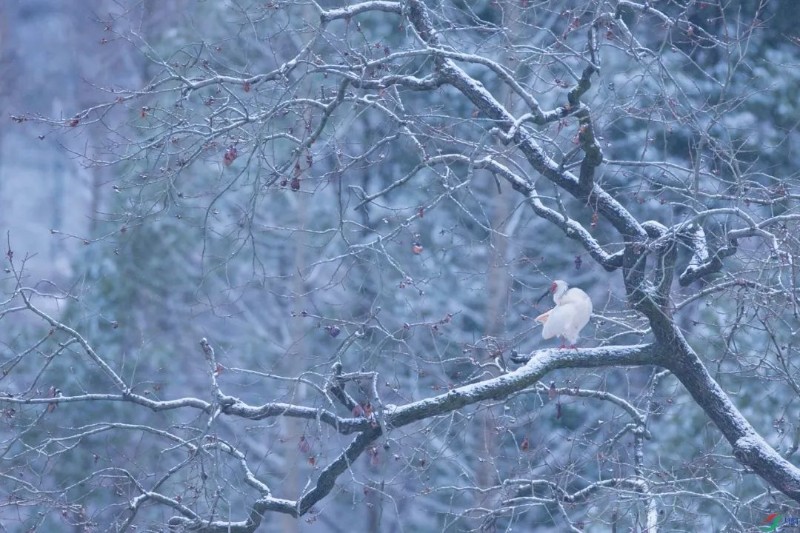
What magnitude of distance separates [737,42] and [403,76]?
157 cm

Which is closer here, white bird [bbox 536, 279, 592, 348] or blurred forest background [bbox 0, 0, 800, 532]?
white bird [bbox 536, 279, 592, 348]

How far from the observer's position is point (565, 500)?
5.76m

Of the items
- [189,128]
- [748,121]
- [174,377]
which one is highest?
[748,121]

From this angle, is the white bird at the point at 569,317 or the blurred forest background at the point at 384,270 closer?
the white bird at the point at 569,317

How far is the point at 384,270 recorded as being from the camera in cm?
673

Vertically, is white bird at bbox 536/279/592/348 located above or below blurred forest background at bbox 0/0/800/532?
below

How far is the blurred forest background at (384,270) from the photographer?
5.62 meters

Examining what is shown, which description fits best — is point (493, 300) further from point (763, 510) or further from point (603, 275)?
point (763, 510)

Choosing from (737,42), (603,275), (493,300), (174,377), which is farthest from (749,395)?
(174,377)

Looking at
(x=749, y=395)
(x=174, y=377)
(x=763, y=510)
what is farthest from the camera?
(x=174, y=377)

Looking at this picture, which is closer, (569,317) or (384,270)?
(569,317)

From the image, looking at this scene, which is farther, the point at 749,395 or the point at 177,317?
the point at 177,317

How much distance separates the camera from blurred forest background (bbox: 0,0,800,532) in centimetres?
562

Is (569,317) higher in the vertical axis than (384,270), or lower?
lower
